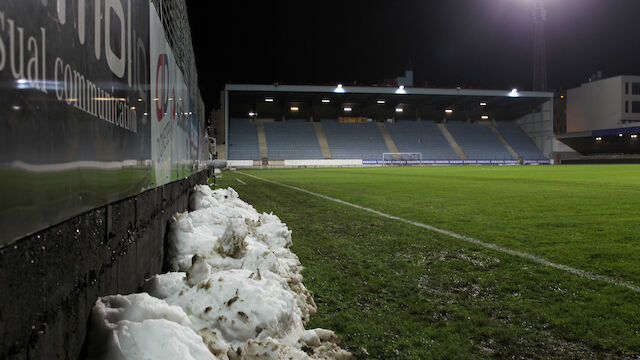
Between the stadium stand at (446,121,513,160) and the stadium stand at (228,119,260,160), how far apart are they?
852 inches

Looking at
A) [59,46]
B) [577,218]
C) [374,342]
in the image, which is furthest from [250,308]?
[577,218]

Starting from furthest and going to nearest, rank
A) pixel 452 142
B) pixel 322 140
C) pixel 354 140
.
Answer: pixel 452 142 → pixel 354 140 → pixel 322 140

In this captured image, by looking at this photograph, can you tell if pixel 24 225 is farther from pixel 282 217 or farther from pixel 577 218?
pixel 577 218

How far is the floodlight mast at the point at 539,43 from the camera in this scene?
1786 inches

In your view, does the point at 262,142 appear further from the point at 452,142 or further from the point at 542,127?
the point at 542,127

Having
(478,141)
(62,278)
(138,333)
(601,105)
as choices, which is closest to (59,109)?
(62,278)

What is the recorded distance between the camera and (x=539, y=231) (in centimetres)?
500

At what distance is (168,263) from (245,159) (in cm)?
3866

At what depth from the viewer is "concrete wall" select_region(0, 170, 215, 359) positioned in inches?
32.3

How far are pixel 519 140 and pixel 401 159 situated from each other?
598 inches

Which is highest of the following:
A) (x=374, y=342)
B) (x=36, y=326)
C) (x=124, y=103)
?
(x=124, y=103)

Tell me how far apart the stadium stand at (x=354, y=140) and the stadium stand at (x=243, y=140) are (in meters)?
7.56

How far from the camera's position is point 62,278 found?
1062 mm

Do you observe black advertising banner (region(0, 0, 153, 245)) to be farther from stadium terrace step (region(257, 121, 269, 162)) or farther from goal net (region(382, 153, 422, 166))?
goal net (region(382, 153, 422, 166))
